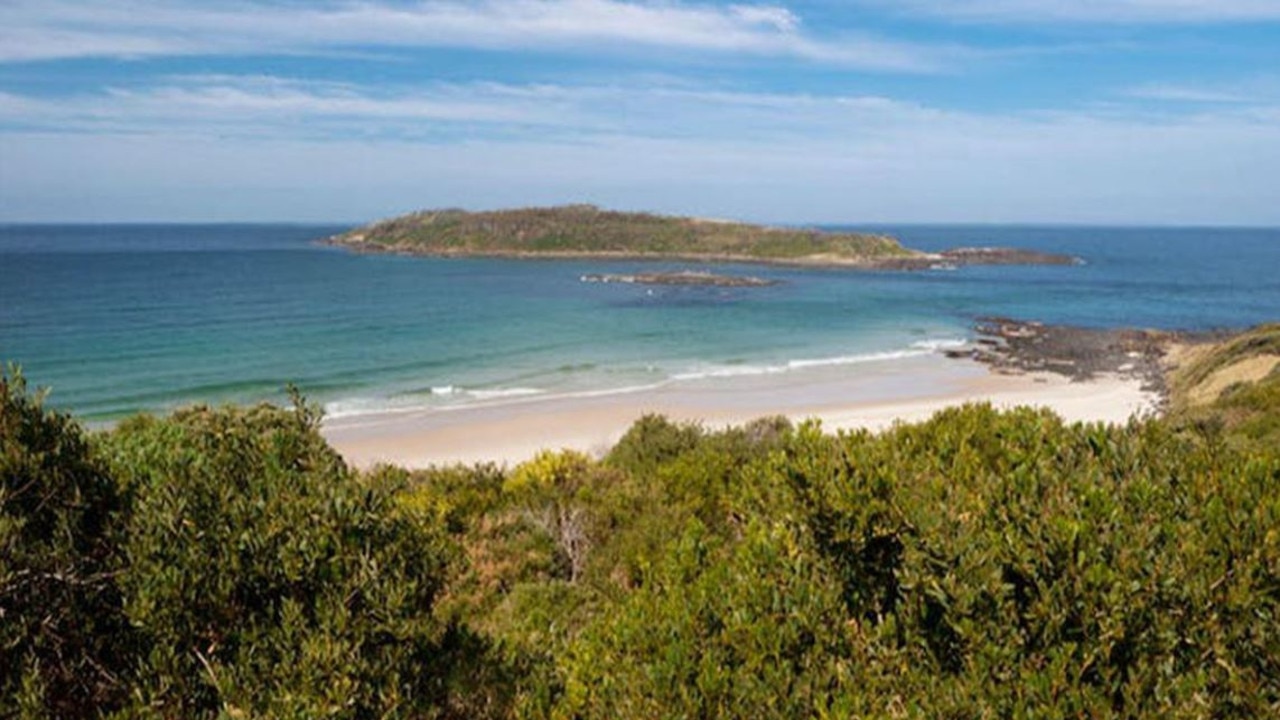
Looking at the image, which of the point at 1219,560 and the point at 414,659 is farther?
the point at 414,659

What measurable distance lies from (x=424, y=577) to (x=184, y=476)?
159cm

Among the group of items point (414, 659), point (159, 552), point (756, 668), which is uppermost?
point (159, 552)

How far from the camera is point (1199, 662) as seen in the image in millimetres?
4188

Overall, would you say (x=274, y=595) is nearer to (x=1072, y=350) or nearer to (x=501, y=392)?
(x=501, y=392)

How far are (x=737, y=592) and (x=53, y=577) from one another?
3.80 metres

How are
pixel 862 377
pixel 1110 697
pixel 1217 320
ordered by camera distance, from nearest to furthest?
1. pixel 1110 697
2. pixel 862 377
3. pixel 1217 320

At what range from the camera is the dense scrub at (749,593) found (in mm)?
4121

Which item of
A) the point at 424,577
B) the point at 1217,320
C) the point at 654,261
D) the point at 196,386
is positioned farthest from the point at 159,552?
the point at 654,261

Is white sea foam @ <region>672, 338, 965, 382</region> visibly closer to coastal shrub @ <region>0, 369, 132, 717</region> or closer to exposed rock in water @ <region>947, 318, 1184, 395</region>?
exposed rock in water @ <region>947, 318, 1184, 395</region>

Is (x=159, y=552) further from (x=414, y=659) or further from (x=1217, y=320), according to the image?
(x=1217, y=320)

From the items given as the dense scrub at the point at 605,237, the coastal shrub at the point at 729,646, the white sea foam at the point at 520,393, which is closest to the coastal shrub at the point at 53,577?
the coastal shrub at the point at 729,646

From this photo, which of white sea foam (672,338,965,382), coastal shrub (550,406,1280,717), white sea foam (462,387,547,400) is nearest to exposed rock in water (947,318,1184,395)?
white sea foam (672,338,965,382)

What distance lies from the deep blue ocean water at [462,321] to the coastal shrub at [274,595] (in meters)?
33.1

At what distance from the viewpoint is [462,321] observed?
63406 millimetres
